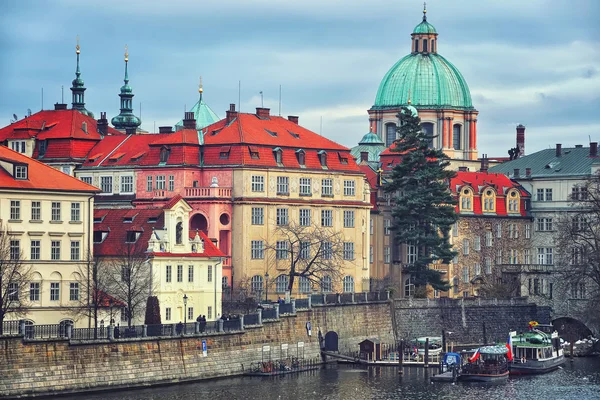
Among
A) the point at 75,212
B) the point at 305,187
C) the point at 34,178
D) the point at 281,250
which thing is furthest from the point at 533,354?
the point at 34,178

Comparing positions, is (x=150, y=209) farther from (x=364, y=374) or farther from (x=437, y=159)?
(x=437, y=159)

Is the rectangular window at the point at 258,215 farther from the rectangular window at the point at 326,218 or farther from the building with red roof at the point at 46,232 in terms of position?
the building with red roof at the point at 46,232

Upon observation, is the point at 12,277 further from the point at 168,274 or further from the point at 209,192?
the point at 209,192

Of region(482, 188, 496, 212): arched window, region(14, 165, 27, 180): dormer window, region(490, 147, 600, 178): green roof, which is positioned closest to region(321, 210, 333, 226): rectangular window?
region(482, 188, 496, 212): arched window

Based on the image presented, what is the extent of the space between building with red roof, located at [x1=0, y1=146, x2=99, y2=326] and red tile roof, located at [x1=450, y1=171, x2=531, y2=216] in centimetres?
5312

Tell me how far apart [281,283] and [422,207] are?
14.0m

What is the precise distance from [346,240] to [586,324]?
2026cm

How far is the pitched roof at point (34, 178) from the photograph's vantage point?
4934 inches

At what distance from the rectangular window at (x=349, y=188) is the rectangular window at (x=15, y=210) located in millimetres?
41722

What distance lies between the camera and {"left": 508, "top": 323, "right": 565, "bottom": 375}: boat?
137 m

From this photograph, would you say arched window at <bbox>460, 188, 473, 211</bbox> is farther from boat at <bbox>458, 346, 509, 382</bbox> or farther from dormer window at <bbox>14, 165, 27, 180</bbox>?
dormer window at <bbox>14, 165, 27, 180</bbox>

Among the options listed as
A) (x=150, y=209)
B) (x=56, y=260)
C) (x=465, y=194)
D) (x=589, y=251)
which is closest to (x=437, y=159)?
(x=465, y=194)

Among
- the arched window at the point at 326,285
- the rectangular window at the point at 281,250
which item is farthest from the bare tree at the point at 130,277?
the arched window at the point at 326,285

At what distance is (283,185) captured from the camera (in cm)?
15688
